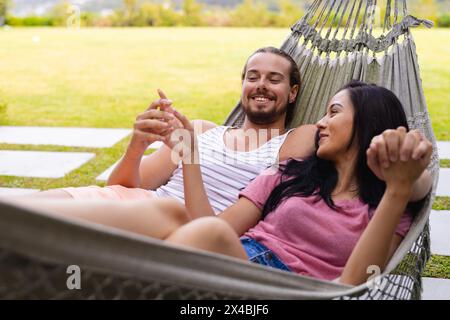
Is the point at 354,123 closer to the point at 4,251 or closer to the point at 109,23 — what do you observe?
the point at 4,251

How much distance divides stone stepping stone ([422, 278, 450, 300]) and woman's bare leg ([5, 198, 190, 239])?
1087 millimetres

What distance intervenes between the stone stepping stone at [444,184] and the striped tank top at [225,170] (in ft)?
4.31

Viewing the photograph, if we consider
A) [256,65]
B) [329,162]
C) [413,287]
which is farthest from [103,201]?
[256,65]

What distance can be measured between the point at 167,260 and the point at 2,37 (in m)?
13.5

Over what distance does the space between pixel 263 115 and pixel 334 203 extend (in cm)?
58

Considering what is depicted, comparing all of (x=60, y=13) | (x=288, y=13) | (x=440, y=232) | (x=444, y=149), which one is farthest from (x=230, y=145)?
(x=60, y=13)

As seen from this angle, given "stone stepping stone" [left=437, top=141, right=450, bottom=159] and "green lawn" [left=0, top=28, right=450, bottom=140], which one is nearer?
"stone stepping stone" [left=437, top=141, right=450, bottom=159]

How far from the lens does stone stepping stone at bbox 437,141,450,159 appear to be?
3.76m

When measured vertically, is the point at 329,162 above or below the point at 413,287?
above

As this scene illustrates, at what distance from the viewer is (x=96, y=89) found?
23.2ft

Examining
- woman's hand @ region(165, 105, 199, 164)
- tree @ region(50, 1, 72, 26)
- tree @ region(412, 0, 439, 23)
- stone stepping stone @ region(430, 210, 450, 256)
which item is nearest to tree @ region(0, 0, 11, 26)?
tree @ region(50, 1, 72, 26)

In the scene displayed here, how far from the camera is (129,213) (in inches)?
51.1

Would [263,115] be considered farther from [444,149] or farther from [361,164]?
[444,149]

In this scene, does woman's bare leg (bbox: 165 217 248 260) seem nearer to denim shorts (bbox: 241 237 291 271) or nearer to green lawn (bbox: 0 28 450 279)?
denim shorts (bbox: 241 237 291 271)
